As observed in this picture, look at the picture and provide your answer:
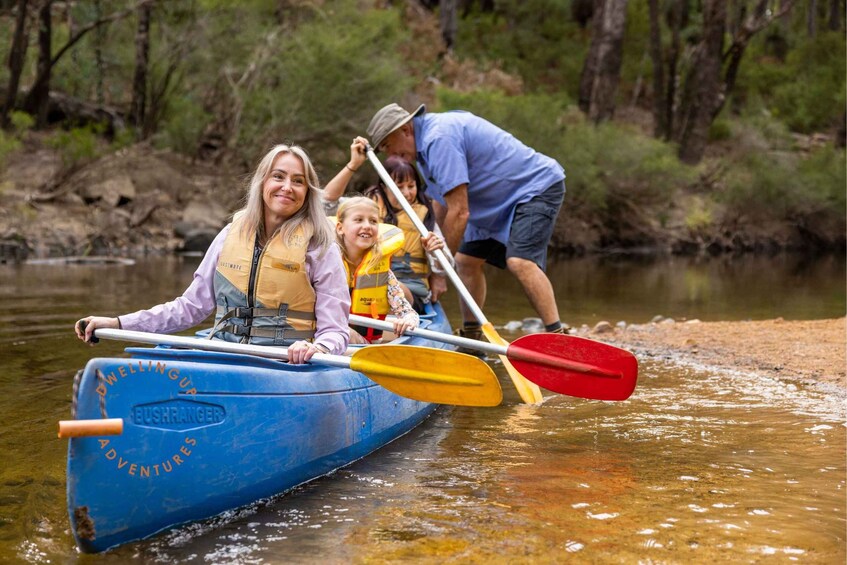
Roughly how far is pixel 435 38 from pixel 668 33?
320 inches

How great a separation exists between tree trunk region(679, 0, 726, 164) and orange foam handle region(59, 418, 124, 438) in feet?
61.7

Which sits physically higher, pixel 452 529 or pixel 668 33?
pixel 668 33

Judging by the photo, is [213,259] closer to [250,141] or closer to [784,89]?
[250,141]

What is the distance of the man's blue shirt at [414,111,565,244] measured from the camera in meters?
5.14

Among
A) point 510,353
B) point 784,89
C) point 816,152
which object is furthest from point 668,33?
point 510,353

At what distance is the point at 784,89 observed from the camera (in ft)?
87.2

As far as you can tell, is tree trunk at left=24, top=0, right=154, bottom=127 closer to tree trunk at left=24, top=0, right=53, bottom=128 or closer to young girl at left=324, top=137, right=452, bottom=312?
tree trunk at left=24, top=0, right=53, bottom=128

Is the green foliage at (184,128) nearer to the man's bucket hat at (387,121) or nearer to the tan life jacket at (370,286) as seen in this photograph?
the man's bucket hat at (387,121)

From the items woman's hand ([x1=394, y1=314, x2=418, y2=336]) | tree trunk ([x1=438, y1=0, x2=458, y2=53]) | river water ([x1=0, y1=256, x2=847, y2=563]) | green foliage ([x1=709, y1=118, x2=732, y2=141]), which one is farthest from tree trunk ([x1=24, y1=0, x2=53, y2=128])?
green foliage ([x1=709, y1=118, x2=732, y2=141])

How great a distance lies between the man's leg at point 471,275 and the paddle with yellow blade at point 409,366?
2333 mm

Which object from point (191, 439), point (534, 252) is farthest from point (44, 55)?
point (191, 439)

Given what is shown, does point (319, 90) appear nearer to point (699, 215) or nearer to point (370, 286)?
point (699, 215)

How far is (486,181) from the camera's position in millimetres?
5465

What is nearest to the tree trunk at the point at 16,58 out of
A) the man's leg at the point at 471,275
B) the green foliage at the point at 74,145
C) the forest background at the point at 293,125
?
the forest background at the point at 293,125
